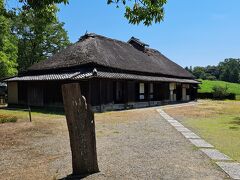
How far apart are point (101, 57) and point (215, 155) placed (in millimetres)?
15420

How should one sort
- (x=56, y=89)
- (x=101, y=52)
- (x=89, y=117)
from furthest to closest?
(x=101, y=52) < (x=56, y=89) < (x=89, y=117)

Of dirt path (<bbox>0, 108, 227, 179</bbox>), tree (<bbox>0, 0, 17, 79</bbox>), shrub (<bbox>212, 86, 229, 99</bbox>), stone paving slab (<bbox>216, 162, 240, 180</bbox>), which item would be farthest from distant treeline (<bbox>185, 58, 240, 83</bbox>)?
Answer: stone paving slab (<bbox>216, 162, 240, 180</bbox>)

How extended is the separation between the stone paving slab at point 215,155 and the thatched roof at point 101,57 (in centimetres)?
1347

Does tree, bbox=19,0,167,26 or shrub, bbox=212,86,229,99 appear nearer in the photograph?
tree, bbox=19,0,167,26

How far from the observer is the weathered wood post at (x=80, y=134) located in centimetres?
508

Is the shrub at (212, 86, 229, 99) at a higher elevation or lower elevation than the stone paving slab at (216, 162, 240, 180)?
higher

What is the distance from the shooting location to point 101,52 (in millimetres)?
21859

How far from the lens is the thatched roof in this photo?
815 inches

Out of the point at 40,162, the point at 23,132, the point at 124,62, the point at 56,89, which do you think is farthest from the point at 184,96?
the point at 40,162

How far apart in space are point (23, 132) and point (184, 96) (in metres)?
26.7

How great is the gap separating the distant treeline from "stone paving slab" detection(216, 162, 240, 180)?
7186 cm

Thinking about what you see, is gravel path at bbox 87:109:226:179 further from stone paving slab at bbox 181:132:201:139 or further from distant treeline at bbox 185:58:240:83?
distant treeline at bbox 185:58:240:83

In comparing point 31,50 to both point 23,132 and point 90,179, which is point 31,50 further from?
point 90,179

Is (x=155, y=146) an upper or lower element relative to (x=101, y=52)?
lower
